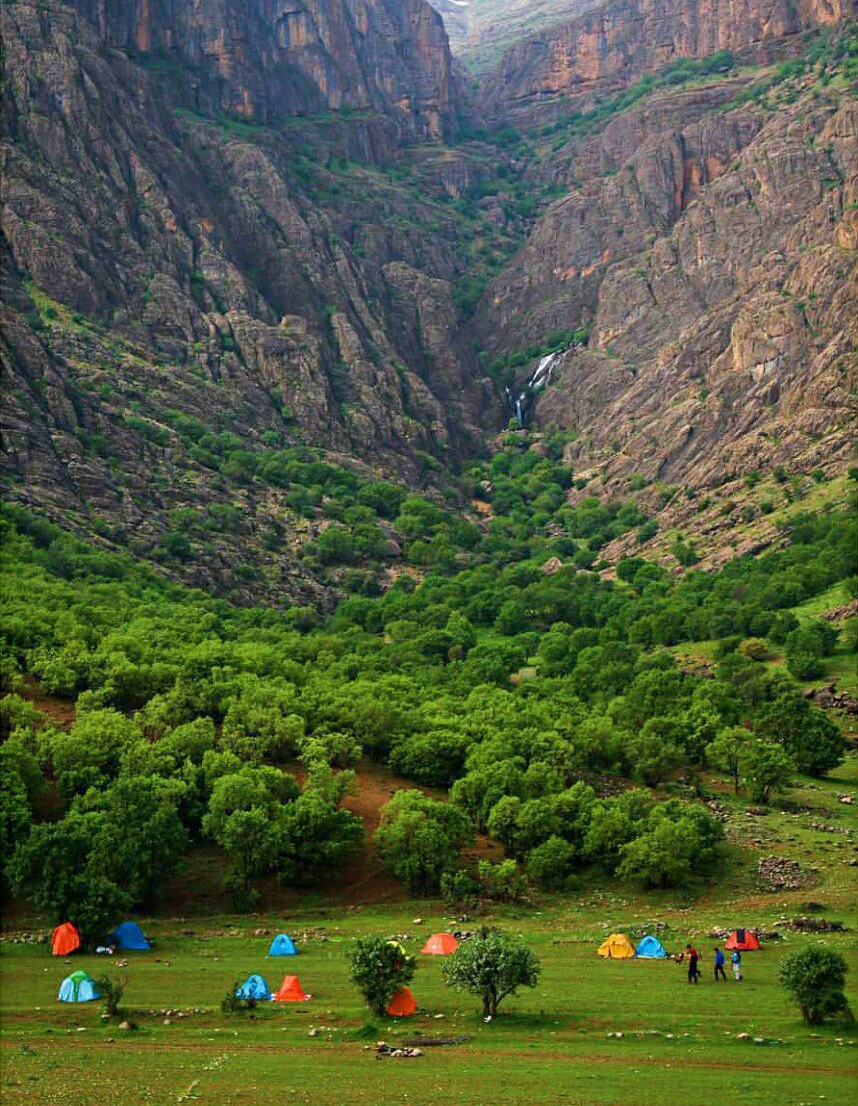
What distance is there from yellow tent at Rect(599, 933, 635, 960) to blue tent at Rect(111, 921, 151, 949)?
63.1 feet

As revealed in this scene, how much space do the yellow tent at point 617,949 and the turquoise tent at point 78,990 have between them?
66.5ft

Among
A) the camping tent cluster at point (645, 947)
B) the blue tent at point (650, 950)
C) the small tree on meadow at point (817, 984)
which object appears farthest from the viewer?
the camping tent cluster at point (645, 947)

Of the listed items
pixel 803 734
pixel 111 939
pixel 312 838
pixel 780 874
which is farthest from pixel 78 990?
pixel 803 734

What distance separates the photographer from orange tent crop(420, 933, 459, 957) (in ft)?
194

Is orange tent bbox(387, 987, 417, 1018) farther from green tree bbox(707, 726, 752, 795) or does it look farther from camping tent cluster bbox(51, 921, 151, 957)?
green tree bbox(707, 726, 752, 795)

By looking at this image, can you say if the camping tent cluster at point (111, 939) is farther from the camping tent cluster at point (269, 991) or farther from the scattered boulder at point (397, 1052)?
the scattered boulder at point (397, 1052)

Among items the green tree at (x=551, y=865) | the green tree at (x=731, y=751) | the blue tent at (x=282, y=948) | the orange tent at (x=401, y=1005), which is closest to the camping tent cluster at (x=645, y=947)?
the orange tent at (x=401, y=1005)

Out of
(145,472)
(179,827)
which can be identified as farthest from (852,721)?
(145,472)

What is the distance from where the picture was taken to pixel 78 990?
51438 mm

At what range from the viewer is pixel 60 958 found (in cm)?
5891

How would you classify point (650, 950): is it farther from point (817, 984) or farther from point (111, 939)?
point (111, 939)

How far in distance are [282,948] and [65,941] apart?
9064 millimetres

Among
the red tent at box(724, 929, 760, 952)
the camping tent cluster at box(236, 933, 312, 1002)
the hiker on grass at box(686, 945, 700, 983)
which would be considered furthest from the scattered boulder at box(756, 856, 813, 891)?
the camping tent cluster at box(236, 933, 312, 1002)

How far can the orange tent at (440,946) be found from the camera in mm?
59156
